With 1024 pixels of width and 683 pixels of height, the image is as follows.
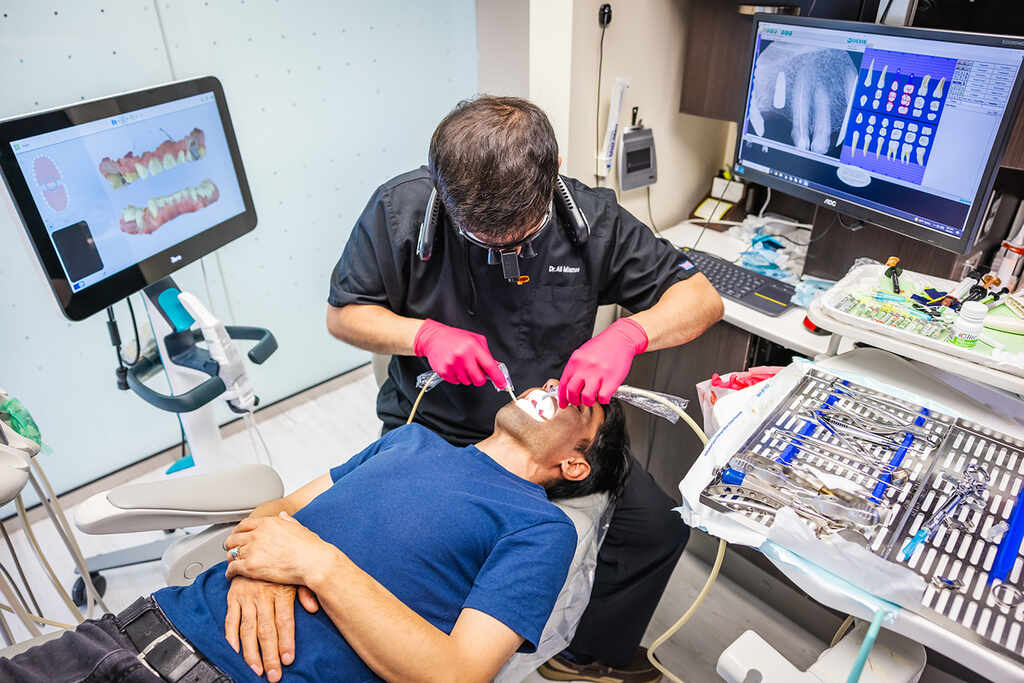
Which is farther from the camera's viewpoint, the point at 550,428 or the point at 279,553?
the point at 550,428

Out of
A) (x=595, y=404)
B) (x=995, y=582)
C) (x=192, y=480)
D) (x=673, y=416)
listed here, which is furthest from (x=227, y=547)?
(x=995, y=582)

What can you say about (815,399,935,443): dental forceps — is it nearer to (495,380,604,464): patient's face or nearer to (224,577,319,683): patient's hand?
(495,380,604,464): patient's face

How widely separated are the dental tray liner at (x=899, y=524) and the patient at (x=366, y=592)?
0.33 m

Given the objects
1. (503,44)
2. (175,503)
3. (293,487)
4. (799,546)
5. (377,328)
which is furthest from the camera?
(503,44)

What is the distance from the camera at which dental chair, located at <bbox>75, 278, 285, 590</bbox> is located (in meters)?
1.26

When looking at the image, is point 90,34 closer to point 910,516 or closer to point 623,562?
point 623,562

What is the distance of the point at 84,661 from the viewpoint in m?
1.06

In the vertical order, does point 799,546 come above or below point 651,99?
below

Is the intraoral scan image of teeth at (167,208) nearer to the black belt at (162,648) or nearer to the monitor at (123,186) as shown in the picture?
the monitor at (123,186)

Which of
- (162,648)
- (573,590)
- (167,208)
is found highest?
(167,208)

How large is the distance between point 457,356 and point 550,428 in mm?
239

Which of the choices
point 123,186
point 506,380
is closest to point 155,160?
point 123,186

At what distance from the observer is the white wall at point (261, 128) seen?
73.2 inches

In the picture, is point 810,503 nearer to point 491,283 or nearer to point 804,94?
point 491,283
